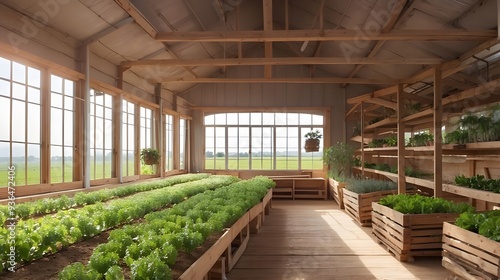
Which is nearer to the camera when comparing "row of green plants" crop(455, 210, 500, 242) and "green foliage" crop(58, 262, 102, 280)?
A: "green foliage" crop(58, 262, 102, 280)

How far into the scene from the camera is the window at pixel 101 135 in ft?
24.0

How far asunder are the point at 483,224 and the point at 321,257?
2243 millimetres

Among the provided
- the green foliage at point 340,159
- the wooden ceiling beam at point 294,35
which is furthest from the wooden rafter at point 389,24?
the green foliage at point 340,159

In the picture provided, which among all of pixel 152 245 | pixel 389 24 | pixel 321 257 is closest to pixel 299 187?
pixel 389 24

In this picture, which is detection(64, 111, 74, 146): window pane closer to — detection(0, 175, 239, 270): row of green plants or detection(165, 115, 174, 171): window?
detection(0, 175, 239, 270): row of green plants

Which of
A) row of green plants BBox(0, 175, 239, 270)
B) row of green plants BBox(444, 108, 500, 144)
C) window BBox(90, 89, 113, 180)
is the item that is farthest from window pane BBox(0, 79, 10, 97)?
row of green plants BBox(444, 108, 500, 144)

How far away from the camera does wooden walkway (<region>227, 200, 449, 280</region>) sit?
458 cm

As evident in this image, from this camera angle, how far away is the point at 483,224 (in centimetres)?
359

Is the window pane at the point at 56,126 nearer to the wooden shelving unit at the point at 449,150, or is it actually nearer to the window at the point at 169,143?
the window at the point at 169,143

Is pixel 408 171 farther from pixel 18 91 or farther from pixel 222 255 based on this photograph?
pixel 18 91

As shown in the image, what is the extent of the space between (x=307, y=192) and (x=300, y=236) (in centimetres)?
599

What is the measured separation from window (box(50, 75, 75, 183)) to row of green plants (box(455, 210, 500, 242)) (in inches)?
215

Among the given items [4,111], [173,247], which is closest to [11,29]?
[4,111]

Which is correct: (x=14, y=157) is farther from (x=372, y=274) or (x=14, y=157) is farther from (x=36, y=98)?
(x=372, y=274)
